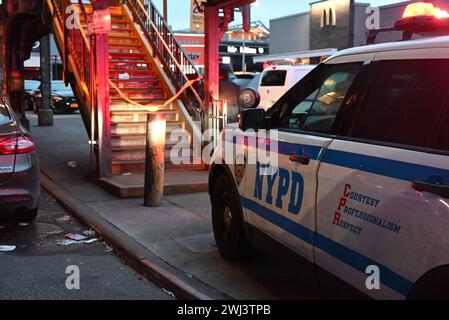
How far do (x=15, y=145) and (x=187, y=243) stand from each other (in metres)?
2.06

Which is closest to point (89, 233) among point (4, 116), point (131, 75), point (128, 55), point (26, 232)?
point (26, 232)

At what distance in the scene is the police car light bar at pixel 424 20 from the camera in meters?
3.56

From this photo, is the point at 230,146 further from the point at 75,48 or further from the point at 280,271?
the point at 75,48

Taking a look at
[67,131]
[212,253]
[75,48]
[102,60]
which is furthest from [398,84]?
[67,131]

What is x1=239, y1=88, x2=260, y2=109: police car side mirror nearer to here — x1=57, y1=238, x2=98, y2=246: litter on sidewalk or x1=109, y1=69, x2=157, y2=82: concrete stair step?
x1=109, y1=69, x2=157, y2=82: concrete stair step

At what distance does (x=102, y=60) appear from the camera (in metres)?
8.35

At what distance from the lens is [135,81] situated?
Answer: 11.2 metres

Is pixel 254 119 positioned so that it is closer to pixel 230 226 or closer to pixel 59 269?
pixel 230 226

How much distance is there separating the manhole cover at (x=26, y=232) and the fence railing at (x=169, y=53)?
4288mm

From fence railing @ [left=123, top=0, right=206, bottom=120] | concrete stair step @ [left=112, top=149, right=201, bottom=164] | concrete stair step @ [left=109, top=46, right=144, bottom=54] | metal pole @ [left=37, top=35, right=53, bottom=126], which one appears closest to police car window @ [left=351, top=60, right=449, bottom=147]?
concrete stair step @ [left=112, top=149, right=201, bottom=164]

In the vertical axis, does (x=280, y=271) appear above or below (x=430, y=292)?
below

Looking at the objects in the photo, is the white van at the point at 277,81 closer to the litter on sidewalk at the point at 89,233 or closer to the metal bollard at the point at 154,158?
the metal bollard at the point at 154,158
